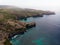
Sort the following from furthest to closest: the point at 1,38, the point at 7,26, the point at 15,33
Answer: the point at 7,26
the point at 15,33
the point at 1,38

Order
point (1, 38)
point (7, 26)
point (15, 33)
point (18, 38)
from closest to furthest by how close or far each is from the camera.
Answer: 1. point (1, 38)
2. point (18, 38)
3. point (15, 33)
4. point (7, 26)

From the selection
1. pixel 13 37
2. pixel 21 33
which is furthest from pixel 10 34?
pixel 21 33

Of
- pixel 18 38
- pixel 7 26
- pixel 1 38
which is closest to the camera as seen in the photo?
pixel 1 38

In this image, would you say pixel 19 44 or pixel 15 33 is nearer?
pixel 19 44

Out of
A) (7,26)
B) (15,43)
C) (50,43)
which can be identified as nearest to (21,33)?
(7,26)

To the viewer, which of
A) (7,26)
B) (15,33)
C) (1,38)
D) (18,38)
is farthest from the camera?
(7,26)

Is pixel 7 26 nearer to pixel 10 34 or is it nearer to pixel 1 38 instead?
pixel 10 34

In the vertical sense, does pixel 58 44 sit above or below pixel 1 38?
below

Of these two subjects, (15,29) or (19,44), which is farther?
(15,29)

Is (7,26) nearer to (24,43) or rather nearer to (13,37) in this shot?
(13,37)
